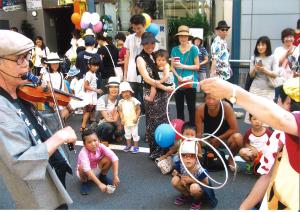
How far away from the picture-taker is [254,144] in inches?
159

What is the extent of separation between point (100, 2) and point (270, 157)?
335 inches

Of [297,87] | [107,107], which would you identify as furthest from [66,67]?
[297,87]

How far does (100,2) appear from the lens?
9.97 meters

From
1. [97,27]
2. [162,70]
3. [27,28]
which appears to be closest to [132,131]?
[162,70]

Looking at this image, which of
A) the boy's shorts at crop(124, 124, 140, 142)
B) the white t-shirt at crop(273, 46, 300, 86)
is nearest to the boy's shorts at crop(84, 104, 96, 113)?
the boy's shorts at crop(124, 124, 140, 142)

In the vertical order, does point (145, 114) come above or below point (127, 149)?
above

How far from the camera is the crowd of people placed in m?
1.66

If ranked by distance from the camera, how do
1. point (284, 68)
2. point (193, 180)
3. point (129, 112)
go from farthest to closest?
point (284, 68) → point (129, 112) → point (193, 180)

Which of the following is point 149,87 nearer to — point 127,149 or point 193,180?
point 127,149

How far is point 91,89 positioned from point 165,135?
2.02 m

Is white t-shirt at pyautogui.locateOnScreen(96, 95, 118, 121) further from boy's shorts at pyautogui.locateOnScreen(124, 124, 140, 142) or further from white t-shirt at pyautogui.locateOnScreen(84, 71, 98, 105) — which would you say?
white t-shirt at pyautogui.locateOnScreen(84, 71, 98, 105)

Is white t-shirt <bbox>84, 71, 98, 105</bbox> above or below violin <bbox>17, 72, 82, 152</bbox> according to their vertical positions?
below

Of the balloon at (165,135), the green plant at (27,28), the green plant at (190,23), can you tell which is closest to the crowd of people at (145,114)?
the balloon at (165,135)

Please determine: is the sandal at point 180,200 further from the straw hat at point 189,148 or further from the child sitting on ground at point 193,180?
the straw hat at point 189,148
